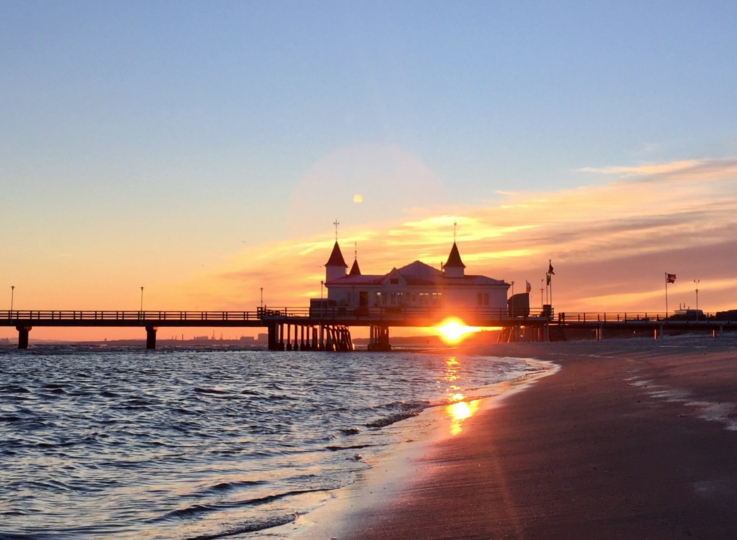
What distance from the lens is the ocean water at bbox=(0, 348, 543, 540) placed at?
7449mm

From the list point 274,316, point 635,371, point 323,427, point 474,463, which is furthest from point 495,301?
point 474,463

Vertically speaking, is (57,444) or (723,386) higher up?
(723,386)

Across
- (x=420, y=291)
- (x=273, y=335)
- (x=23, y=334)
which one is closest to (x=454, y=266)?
(x=420, y=291)

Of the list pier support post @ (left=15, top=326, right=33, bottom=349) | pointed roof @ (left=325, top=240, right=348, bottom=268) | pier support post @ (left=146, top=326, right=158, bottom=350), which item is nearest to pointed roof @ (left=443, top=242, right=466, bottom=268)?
pointed roof @ (left=325, top=240, right=348, bottom=268)

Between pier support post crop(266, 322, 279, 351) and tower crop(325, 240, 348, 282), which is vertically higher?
tower crop(325, 240, 348, 282)

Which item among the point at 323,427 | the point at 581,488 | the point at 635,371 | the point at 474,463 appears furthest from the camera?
the point at 635,371

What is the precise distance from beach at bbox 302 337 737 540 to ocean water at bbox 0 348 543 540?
0.94 m

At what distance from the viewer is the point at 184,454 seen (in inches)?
464

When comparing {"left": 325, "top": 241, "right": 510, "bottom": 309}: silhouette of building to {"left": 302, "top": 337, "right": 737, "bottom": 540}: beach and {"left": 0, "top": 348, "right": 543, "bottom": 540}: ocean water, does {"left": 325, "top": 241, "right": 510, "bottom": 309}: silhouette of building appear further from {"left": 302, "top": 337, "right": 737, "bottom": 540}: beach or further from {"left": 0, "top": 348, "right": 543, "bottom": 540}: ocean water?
{"left": 302, "top": 337, "right": 737, "bottom": 540}: beach

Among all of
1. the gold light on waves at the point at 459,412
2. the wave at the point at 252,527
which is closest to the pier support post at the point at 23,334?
the gold light on waves at the point at 459,412

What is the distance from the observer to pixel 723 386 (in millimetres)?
13562

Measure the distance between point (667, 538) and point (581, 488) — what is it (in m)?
1.76

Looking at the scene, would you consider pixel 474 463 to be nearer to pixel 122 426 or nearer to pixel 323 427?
pixel 323 427

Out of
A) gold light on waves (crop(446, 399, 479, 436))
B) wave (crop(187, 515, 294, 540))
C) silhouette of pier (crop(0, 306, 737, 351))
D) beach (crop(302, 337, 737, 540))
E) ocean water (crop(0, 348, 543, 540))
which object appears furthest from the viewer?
silhouette of pier (crop(0, 306, 737, 351))
